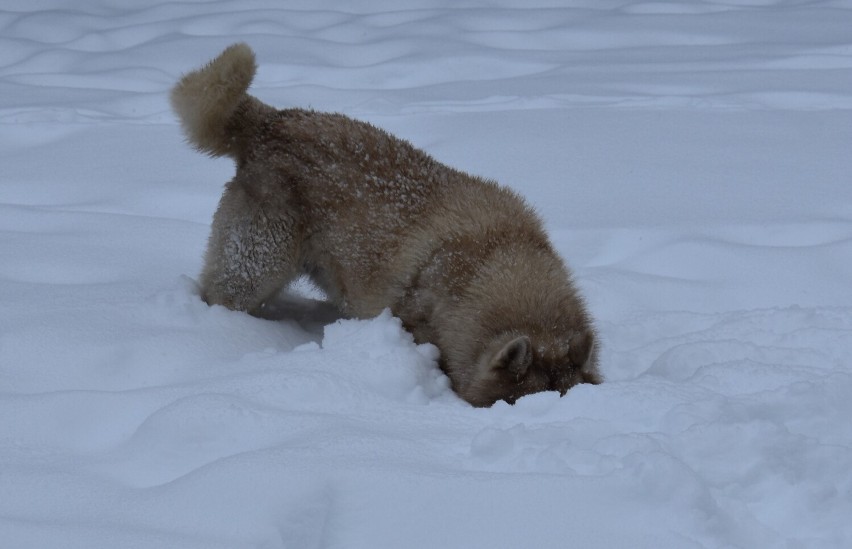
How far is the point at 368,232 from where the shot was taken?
14.3ft

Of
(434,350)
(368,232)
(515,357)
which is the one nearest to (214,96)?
(368,232)

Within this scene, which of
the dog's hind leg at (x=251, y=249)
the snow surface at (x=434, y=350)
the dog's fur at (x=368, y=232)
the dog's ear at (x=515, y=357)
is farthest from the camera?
the dog's hind leg at (x=251, y=249)

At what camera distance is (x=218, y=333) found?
4070mm

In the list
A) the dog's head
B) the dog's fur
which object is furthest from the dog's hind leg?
the dog's head

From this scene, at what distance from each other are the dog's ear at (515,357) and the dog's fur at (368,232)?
0.18 m

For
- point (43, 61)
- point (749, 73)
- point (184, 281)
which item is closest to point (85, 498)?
point (184, 281)

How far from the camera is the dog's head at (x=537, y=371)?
3.74 metres

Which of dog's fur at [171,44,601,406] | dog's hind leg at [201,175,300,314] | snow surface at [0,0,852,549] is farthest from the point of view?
dog's hind leg at [201,175,300,314]

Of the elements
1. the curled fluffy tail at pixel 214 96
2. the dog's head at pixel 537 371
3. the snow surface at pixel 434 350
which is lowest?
the dog's head at pixel 537 371

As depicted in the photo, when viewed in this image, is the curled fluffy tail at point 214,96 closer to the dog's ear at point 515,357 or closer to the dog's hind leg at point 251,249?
the dog's hind leg at point 251,249

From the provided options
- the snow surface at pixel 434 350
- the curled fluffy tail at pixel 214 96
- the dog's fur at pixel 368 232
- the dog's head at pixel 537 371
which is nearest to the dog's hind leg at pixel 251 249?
the dog's fur at pixel 368 232

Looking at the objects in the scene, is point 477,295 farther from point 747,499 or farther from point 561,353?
point 747,499

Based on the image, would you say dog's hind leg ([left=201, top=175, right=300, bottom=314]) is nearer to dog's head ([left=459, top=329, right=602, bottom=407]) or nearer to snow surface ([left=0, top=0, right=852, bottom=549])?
snow surface ([left=0, top=0, right=852, bottom=549])

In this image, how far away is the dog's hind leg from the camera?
14.5 feet
